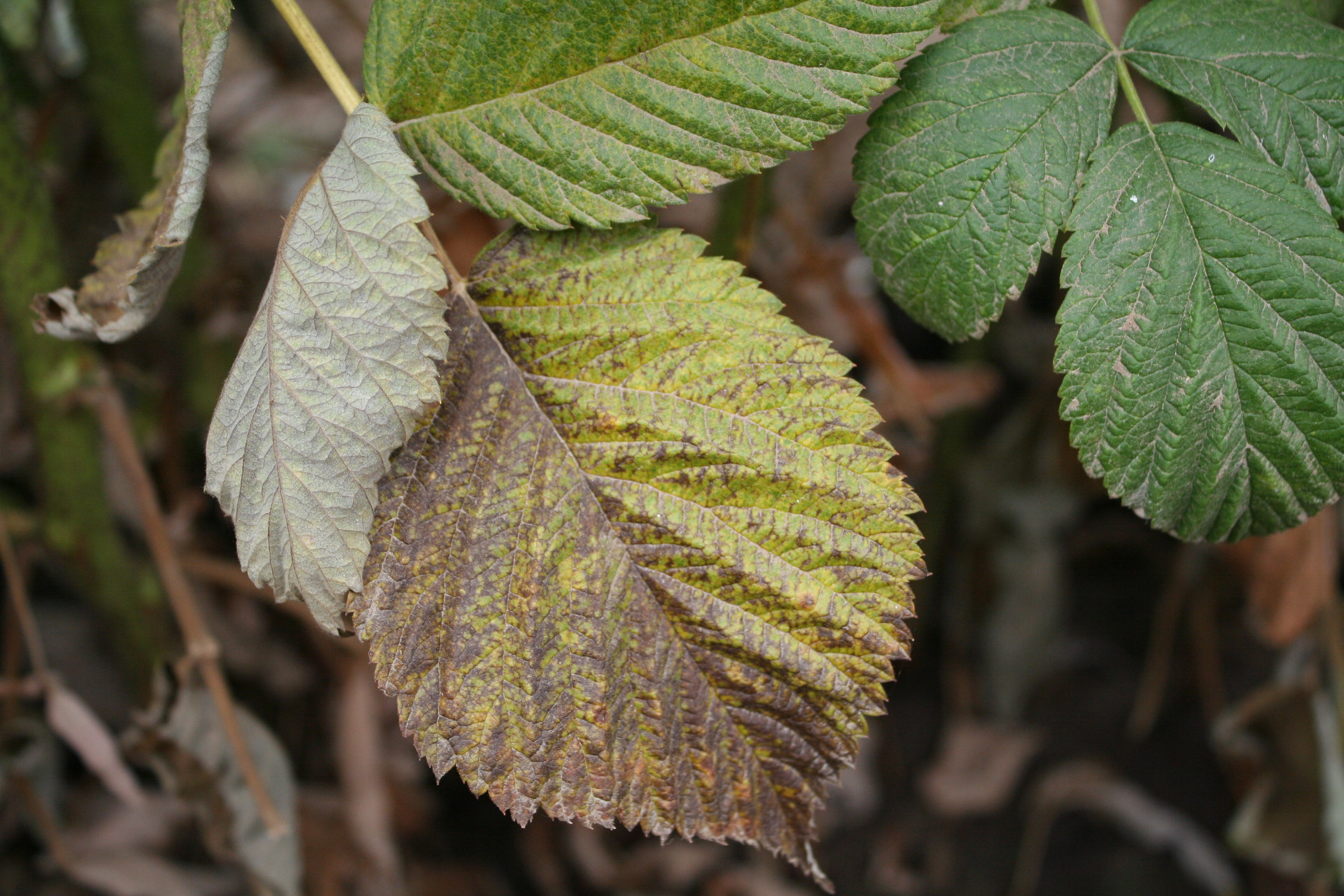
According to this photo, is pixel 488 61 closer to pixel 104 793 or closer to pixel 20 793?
pixel 20 793

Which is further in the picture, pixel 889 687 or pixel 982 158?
pixel 889 687

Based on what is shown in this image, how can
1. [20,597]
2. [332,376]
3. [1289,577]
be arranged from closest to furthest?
[332,376] → [20,597] → [1289,577]

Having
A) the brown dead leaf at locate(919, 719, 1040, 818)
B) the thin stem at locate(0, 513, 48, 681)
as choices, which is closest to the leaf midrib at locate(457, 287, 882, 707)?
the thin stem at locate(0, 513, 48, 681)

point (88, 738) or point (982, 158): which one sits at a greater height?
point (982, 158)

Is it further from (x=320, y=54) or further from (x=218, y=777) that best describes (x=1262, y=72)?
(x=218, y=777)

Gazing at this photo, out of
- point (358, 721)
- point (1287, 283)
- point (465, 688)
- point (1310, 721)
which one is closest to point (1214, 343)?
point (1287, 283)

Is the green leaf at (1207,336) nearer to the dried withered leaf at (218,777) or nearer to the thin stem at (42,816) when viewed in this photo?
the dried withered leaf at (218,777)

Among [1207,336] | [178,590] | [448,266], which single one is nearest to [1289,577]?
[1207,336]
